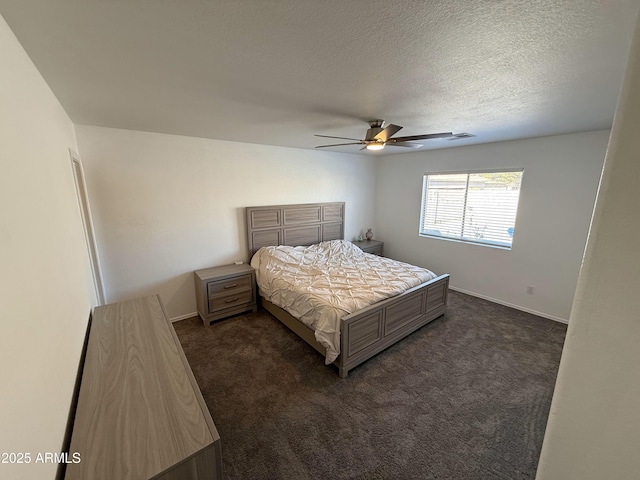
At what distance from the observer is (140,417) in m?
1.20

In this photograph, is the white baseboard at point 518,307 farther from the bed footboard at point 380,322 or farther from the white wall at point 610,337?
the white wall at point 610,337

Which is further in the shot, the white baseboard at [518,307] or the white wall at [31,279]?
the white baseboard at [518,307]

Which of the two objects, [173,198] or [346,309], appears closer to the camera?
[346,309]

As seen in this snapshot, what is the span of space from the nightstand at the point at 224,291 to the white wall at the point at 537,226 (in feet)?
10.4

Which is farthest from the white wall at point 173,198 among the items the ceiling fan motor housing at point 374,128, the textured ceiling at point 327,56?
the ceiling fan motor housing at point 374,128

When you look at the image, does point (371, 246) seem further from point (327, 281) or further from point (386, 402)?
point (386, 402)

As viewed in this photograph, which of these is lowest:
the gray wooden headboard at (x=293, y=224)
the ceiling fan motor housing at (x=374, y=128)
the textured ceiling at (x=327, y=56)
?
the gray wooden headboard at (x=293, y=224)

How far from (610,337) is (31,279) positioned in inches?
65.6

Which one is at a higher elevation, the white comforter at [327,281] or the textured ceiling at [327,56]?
the textured ceiling at [327,56]

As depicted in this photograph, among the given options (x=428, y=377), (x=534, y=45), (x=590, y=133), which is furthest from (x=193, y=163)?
(x=590, y=133)

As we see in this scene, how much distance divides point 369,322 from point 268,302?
152cm

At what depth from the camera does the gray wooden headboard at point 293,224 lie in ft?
12.5

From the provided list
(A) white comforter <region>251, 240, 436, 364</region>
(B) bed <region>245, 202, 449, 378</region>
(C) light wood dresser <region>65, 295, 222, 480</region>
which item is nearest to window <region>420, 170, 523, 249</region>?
(B) bed <region>245, 202, 449, 378</region>

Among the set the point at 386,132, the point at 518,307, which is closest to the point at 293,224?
the point at 386,132
